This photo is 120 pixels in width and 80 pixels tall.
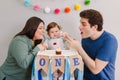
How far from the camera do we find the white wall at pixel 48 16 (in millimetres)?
1859

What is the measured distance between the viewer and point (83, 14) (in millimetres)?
1575

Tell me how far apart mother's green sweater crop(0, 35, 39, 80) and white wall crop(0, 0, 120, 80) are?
0.32 m

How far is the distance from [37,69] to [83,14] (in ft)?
1.74

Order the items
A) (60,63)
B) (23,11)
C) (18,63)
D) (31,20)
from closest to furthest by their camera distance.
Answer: (60,63), (18,63), (31,20), (23,11)

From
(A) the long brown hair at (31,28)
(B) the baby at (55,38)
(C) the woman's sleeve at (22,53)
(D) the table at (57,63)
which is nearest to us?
(D) the table at (57,63)

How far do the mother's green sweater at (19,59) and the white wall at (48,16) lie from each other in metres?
0.32

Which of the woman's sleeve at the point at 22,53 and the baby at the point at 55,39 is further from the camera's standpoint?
the baby at the point at 55,39

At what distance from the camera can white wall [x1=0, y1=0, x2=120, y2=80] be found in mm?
1859

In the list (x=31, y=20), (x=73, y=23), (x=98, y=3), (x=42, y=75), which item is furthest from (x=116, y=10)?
(x=42, y=75)

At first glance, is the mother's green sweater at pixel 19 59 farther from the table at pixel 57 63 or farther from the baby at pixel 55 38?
the baby at pixel 55 38

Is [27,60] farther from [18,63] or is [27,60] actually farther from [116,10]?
[116,10]

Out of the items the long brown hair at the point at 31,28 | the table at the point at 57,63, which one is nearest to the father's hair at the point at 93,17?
the table at the point at 57,63

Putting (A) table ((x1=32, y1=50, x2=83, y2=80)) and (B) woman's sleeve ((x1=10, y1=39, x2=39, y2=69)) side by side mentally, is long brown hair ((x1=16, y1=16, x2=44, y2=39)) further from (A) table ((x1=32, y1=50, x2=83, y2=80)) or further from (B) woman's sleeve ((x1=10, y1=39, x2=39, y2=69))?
(A) table ((x1=32, y1=50, x2=83, y2=80))

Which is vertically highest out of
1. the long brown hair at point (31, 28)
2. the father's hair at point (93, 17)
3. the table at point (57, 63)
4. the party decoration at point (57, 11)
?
the party decoration at point (57, 11)
